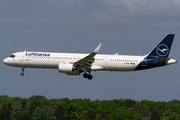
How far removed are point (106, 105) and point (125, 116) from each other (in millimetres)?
32897

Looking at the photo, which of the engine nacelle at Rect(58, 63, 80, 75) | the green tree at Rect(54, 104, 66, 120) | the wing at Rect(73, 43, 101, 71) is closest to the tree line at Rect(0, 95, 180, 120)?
the green tree at Rect(54, 104, 66, 120)

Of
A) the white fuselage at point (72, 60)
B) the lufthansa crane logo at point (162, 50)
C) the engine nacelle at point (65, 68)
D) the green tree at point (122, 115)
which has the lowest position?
the green tree at point (122, 115)

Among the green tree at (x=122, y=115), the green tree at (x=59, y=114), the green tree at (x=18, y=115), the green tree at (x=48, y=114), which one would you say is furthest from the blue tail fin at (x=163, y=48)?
the green tree at (x=59, y=114)

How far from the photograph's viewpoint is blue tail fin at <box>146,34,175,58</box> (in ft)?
213

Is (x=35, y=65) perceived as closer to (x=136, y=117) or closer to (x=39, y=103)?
(x=136, y=117)

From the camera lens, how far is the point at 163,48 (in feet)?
215

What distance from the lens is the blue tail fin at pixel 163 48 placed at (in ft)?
213

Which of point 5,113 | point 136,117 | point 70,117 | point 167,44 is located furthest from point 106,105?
point 167,44

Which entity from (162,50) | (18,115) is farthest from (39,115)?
(162,50)

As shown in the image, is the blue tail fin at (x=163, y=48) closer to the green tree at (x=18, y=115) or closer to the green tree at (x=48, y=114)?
the green tree at (x=48, y=114)

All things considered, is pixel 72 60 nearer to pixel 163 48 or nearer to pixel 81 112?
pixel 163 48

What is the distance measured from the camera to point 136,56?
64.2 metres

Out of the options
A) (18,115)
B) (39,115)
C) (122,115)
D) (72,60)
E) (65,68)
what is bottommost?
(122,115)

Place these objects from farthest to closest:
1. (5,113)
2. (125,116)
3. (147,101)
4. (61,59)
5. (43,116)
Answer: (147,101)
(5,113)
(43,116)
(125,116)
(61,59)
